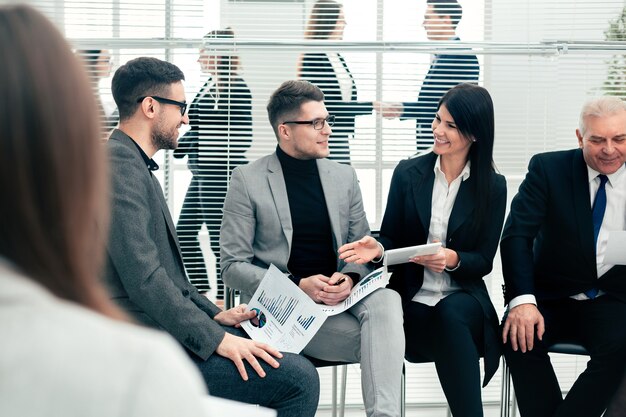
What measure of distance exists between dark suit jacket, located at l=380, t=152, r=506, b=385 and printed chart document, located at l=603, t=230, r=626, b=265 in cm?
41

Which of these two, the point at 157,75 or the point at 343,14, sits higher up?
the point at 343,14

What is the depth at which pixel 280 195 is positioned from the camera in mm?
3168

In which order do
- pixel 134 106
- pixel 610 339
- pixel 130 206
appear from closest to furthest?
pixel 130 206 → pixel 134 106 → pixel 610 339

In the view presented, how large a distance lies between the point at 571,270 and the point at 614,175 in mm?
421

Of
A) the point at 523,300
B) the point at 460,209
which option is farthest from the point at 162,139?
the point at 523,300

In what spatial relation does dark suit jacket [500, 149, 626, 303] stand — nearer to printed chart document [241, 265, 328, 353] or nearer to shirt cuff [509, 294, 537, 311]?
shirt cuff [509, 294, 537, 311]

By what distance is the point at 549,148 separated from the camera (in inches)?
161

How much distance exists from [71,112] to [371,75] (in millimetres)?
3380

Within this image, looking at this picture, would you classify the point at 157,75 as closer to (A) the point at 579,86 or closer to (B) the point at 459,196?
(B) the point at 459,196

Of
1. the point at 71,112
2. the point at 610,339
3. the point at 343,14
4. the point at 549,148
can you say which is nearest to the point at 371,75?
the point at 343,14

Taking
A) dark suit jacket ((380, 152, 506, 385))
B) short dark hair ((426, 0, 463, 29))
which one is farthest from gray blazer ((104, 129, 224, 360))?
short dark hair ((426, 0, 463, 29))

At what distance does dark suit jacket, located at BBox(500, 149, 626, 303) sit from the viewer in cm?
311

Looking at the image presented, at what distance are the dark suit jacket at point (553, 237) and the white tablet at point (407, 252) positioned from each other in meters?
0.48

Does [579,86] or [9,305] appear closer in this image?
[9,305]
